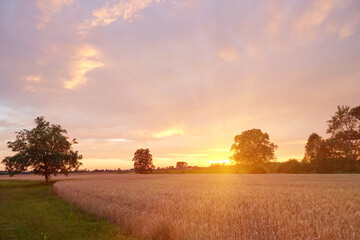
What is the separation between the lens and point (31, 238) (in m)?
10.1

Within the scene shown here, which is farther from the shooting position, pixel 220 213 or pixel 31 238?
pixel 31 238

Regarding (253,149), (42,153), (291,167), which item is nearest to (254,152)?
(253,149)

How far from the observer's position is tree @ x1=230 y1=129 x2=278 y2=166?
70.9 m

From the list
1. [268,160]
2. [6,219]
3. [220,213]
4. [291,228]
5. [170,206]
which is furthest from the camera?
[268,160]

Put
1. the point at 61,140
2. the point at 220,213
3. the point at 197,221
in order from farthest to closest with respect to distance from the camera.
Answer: the point at 61,140 → the point at 220,213 → the point at 197,221

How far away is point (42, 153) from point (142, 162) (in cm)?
6789

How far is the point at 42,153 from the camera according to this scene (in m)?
51.2

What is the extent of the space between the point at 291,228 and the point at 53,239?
9401mm

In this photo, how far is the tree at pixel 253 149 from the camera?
70938mm

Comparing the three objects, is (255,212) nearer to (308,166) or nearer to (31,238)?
(31,238)

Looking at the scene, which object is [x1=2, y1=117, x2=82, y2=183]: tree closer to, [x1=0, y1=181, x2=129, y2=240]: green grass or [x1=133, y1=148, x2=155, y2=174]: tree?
[x1=0, y1=181, x2=129, y2=240]: green grass

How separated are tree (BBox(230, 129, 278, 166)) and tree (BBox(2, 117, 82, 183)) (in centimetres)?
4933

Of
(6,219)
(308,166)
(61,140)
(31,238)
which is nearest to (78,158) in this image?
(61,140)

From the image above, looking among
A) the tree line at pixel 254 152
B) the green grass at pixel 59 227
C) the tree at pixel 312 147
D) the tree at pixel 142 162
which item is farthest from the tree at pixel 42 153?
the tree at pixel 312 147
